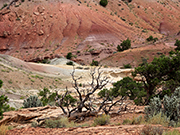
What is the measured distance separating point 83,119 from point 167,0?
92311mm

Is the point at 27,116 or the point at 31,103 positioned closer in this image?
the point at 27,116

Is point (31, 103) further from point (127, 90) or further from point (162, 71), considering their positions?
point (127, 90)

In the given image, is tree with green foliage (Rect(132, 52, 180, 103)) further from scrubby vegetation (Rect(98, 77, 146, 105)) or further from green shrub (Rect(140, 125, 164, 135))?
green shrub (Rect(140, 125, 164, 135))

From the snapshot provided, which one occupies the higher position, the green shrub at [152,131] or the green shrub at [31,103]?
the green shrub at [152,131]

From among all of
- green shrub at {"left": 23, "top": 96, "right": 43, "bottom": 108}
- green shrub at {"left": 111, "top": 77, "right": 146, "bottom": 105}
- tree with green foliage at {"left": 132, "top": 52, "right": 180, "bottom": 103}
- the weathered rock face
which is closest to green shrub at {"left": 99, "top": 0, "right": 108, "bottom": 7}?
green shrub at {"left": 111, "top": 77, "right": 146, "bottom": 105}

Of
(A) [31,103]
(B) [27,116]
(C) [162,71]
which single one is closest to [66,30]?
(C) [162,71]

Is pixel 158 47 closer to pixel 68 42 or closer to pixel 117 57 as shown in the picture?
pixel 117 57

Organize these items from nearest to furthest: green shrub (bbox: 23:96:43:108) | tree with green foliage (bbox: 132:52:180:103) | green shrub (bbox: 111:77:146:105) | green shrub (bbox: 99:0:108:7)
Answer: green shrub (bbox: 23:96:43:108)
tree with green foliage (bbox: 132:52:180:103)
green shrub (bbox: 111:77:146:105)
green shrub (bbox: 99:0:108:7)

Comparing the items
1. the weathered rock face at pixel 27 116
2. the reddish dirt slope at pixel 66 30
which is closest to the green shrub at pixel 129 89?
the weathered rock face at pixel 27 116

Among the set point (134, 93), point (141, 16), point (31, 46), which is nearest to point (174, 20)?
point (141, 16)

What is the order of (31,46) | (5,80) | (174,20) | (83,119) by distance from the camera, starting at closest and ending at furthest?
1. (83,119)
2. (5,80)
3. (31,46)
4. (174,20)

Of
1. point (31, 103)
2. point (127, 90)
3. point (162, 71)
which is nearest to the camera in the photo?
point (31, 103)

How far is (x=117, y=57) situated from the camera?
4481cm

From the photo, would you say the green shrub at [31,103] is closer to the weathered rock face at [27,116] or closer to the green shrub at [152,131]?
the weathered rock face at [27,116]
